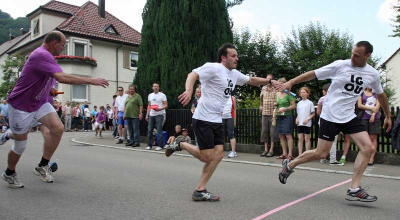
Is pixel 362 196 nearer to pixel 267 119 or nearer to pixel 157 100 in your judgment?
pixel 267 119

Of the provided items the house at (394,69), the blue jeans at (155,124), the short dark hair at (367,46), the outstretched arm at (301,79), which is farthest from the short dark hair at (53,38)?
the house at (394,69)

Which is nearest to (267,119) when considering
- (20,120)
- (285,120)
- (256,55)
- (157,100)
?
(285,120)

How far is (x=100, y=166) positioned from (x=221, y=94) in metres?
3.87

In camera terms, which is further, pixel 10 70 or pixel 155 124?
pixel 10 70

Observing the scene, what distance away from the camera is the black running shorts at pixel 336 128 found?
5.62 m

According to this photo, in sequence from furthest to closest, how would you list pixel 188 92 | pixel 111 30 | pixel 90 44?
pixel 111 30, pixel 90 44, pixel 188 92

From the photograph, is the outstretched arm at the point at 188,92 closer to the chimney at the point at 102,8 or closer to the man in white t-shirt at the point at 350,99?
the man in white t-shirt at the point at 350,99

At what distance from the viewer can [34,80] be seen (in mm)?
5742

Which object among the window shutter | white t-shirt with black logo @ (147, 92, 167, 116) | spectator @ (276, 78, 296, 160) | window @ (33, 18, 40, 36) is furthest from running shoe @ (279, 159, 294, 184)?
window @ (33, 18, 40, 36)

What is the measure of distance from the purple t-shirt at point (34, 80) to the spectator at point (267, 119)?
21.0 feet

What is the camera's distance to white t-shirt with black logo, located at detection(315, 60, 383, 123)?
5.55m

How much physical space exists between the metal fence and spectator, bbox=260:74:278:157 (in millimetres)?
704

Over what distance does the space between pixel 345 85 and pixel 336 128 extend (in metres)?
0.58

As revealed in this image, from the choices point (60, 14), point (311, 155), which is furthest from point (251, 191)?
point (60, 14)
